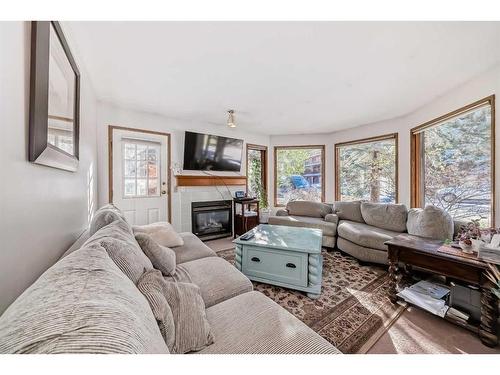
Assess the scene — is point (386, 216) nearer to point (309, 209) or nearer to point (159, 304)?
point (309, 209)

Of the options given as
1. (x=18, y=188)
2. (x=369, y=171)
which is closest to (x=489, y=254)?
(x=18, y=188)

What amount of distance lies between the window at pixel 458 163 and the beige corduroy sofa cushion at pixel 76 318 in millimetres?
3131

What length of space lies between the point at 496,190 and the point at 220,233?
12.5ft

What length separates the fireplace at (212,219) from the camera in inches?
151

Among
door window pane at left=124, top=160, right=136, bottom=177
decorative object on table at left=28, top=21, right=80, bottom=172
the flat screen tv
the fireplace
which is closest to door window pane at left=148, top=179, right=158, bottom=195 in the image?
door window pane at left=124, top=160, right=136, bottom=177

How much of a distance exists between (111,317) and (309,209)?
385cm

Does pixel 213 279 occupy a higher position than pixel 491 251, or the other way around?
pixel 491 251

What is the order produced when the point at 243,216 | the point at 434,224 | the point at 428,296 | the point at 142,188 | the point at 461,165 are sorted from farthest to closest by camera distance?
the point at 243,216, the point at 142,188, the point at 461,165, the point at 434,224, the point at 428,296

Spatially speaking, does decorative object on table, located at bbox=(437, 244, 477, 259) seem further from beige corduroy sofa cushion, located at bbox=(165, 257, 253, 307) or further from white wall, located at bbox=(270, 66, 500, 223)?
beige corduroy sofa cushion, located at bbox=(165, 257, 253, 307)

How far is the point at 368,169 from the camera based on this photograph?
4.07 metres

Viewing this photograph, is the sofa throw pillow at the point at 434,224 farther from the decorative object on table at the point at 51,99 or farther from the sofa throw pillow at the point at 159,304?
the decorative object on table at the point at 51,99

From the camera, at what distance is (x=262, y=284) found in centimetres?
215

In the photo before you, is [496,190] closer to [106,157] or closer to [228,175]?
[228,175]
